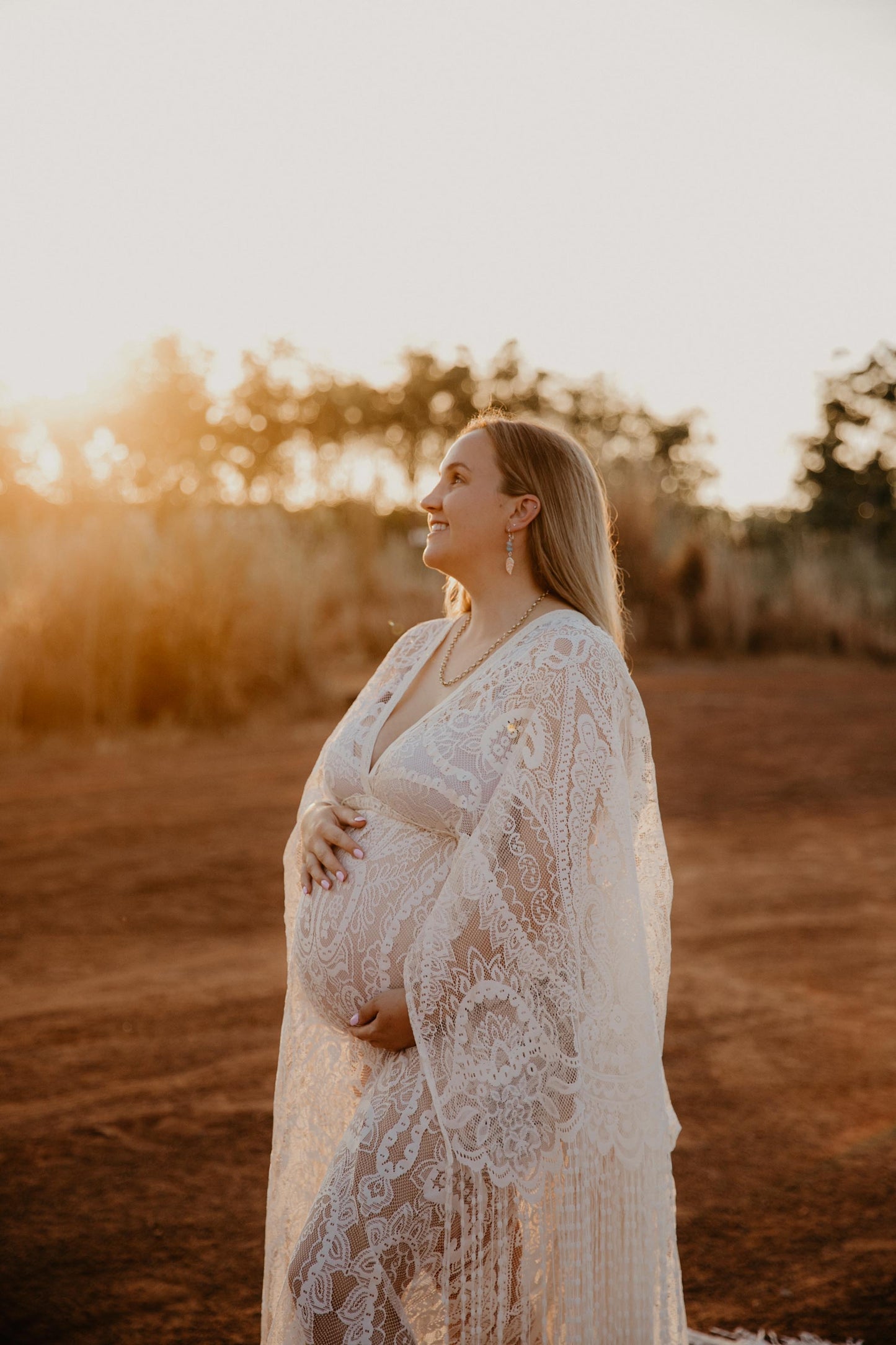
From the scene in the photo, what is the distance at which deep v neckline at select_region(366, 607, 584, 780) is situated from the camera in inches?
91.7

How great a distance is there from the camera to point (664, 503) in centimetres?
1736

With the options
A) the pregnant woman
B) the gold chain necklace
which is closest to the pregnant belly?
the pregnant woman

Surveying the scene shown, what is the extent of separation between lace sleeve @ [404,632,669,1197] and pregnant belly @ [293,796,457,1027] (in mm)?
133

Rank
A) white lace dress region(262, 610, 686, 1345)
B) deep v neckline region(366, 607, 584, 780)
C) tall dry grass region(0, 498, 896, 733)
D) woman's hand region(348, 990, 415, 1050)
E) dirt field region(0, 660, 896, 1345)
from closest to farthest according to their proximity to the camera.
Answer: white lace dress region(262, 610, 686, 1345) → woman's hand region(348, 990, 415, 1050) → deep v neckline region(366, 607, 584, 780) → dirt field region(0, 660, 896, 1345) → tall dry grass region(0, 498, 896, 733)

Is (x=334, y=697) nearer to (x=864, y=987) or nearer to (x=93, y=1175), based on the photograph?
(x=864, y=987)

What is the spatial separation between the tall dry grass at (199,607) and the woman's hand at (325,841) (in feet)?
25.8

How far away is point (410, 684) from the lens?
8.60 feet

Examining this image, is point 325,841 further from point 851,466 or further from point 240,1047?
point 851,466

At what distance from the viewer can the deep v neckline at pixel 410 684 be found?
2330 mm

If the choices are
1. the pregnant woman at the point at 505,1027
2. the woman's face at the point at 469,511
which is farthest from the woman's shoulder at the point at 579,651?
the woman's face at the point at 469,511

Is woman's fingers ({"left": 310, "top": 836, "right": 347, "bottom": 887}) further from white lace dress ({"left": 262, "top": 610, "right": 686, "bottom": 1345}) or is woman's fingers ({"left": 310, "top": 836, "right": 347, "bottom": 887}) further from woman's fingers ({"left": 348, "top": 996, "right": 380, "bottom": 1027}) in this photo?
woman's fingers ({"left": 348, "top": 996, "right": 380, "bottom": 1027})

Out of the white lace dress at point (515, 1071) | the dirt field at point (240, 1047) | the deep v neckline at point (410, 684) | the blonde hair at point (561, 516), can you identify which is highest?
the blonde hair at point (561, 516)

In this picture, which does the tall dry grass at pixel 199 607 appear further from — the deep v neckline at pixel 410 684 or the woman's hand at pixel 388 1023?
the woman's hand at pixel 388 1023

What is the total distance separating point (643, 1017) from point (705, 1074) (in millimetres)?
2504
